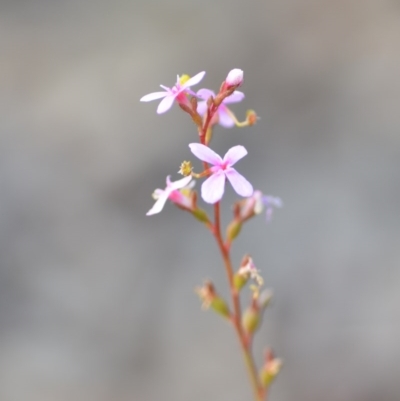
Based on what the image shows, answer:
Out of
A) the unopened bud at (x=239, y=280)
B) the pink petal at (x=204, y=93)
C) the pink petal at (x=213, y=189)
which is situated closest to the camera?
the pink petal at (x=213, y=189)

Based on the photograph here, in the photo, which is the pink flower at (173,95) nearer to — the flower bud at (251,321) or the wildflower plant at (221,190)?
the wildflower plant at (221,190)

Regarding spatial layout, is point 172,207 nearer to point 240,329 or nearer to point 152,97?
point 240,329

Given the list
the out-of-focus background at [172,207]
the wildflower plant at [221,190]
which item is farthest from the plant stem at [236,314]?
the out-of-focus background at [172,207]

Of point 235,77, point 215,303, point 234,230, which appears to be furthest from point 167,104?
point 215,303

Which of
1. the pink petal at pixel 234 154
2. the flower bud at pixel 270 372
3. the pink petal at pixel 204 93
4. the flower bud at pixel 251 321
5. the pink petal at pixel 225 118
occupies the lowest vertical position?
the flower bud at pixel 270 372

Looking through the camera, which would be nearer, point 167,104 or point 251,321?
point 167,104

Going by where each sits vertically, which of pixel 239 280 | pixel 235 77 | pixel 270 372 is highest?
pixel 235 77
